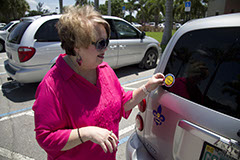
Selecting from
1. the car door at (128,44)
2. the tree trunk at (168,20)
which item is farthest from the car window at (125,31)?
the tree trunk at (168,20)

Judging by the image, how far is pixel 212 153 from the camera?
1.10 metres

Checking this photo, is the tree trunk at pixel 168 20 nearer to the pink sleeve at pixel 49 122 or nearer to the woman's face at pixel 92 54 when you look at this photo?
the woman's face at pixel 92 54

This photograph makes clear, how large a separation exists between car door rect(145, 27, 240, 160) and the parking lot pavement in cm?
142

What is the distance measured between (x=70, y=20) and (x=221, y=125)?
1.12m

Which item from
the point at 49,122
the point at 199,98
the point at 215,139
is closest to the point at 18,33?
the point at 49,122

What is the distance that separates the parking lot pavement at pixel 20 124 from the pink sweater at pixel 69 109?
4.93 ft

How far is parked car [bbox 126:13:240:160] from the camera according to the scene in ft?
3.63

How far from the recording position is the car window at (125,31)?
5.54 m

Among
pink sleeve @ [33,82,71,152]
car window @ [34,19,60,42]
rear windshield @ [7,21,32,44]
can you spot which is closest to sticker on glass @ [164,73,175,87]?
pink sleeve @ [33,82,71,152]

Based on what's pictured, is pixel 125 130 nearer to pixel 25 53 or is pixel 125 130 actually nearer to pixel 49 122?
pixel 49 122

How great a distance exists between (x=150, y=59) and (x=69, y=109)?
5818mm

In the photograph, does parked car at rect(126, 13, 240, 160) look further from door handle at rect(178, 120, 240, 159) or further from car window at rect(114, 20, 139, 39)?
car window at rect(114, 20, 139, 39)

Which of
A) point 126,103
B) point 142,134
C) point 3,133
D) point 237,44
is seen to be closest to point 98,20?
point 126,103

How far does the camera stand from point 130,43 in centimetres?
573
